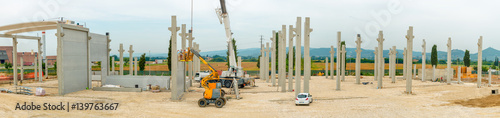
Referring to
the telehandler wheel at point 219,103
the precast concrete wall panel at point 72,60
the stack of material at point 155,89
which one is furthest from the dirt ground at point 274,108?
the stack of material at point 155,89

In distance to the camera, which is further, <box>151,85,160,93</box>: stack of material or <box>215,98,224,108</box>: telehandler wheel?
<box>151,85,160,93</box>: stack of material

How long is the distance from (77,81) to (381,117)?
2458 centimetres

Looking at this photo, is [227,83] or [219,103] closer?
[219,103]

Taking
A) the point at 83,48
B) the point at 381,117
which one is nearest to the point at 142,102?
the point at 83,48

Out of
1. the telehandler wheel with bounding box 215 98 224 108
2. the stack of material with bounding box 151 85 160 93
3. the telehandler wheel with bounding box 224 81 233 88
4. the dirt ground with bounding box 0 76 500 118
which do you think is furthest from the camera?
the telehandler wheel with bounding box 224 81 233 88

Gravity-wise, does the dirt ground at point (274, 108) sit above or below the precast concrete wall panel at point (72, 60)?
below

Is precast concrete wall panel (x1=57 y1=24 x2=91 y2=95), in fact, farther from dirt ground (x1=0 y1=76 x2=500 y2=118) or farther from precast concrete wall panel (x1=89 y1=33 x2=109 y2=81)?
dirt ground (x1=0 y1=76 x2=500 y2=118)

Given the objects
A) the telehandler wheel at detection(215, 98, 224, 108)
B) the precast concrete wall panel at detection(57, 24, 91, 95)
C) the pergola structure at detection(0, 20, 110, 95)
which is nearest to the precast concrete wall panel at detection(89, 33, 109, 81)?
the pergola structure at detection(0, 20, 110, 95)

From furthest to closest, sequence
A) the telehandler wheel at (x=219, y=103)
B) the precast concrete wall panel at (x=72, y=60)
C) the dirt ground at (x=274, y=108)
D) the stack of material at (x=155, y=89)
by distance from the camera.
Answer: the stack of material at (x=155, y=89)
the precast concrete wall panel at (x=72, y=60)
the telehandler wheel at (x=219, y=103)
the dirt ground at (x=274, y=108)

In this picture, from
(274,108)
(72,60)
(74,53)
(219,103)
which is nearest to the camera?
(274,108)

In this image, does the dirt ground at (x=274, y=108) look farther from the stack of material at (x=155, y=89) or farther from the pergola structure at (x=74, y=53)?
the stack of material at (x=155, y=89)

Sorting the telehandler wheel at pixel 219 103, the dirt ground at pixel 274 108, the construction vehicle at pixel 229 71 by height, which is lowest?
the dirt ground at pixel 274 108

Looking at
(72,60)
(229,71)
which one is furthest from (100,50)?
(229,71)

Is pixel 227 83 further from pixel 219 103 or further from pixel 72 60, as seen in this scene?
pixel 72 60
